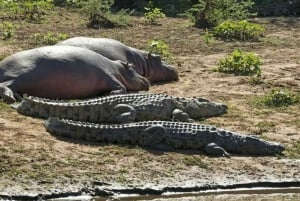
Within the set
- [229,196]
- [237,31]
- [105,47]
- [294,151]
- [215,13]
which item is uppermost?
[105,47]

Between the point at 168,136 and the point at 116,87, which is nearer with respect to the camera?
the point at 168,136

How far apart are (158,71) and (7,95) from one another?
124 inches

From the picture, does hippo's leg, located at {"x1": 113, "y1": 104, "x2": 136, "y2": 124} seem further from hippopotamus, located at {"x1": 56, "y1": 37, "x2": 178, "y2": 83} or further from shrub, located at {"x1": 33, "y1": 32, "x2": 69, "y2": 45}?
shrub, located at {"x1": 33, "y1": 32, "x2": 69, "y2": 45}

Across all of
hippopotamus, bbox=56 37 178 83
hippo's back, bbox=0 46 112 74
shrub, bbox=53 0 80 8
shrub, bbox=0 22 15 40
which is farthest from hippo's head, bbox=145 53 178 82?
shrub, bbox=53 0 80 8

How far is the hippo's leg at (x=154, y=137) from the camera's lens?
8211mm

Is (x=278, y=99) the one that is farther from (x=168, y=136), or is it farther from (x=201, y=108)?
(x=168, y=136)

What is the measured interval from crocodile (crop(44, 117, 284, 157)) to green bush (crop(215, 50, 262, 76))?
4140 millimetres

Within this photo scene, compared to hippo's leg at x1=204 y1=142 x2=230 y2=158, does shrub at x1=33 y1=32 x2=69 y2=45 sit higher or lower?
higher

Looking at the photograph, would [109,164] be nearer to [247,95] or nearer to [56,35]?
[247,95]

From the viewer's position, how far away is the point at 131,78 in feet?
36.3

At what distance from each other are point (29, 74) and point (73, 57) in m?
0.69

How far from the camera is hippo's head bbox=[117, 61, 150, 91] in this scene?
1093cm

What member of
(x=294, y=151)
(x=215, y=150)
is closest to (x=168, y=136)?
(x=215, y=150)

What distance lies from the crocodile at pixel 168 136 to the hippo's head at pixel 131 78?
8.38 feet
